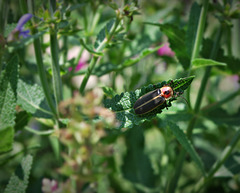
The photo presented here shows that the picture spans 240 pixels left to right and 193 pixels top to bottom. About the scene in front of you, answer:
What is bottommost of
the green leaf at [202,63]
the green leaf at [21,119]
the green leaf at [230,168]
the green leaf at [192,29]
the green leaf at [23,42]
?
the green leaf at [230,168]

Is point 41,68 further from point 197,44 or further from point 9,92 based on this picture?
point 197,44

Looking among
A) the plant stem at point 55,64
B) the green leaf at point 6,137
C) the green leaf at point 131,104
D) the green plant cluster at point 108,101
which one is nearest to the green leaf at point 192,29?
the green plant cluster at point 108,101

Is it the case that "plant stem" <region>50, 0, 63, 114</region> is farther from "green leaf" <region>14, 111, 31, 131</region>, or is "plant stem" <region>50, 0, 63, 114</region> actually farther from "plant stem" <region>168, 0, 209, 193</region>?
"plant stem" <region>168, 0, 209, 193</region>

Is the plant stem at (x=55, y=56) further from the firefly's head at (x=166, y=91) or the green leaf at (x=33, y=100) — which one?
the firefly's head at (x=166, y=91)

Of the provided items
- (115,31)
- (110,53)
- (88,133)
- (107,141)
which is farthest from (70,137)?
(110,53)

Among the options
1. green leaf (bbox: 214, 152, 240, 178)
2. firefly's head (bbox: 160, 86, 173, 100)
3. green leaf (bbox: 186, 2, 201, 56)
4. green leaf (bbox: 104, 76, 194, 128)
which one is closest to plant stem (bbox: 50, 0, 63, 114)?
green leaf (bbox: 104, 76, 194, 128)

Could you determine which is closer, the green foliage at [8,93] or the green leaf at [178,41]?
the green foliage at [8,93]

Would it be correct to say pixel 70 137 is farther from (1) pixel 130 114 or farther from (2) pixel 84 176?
(1) pixel 130 114

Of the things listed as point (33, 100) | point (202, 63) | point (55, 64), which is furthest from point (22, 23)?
point (202, 63)
